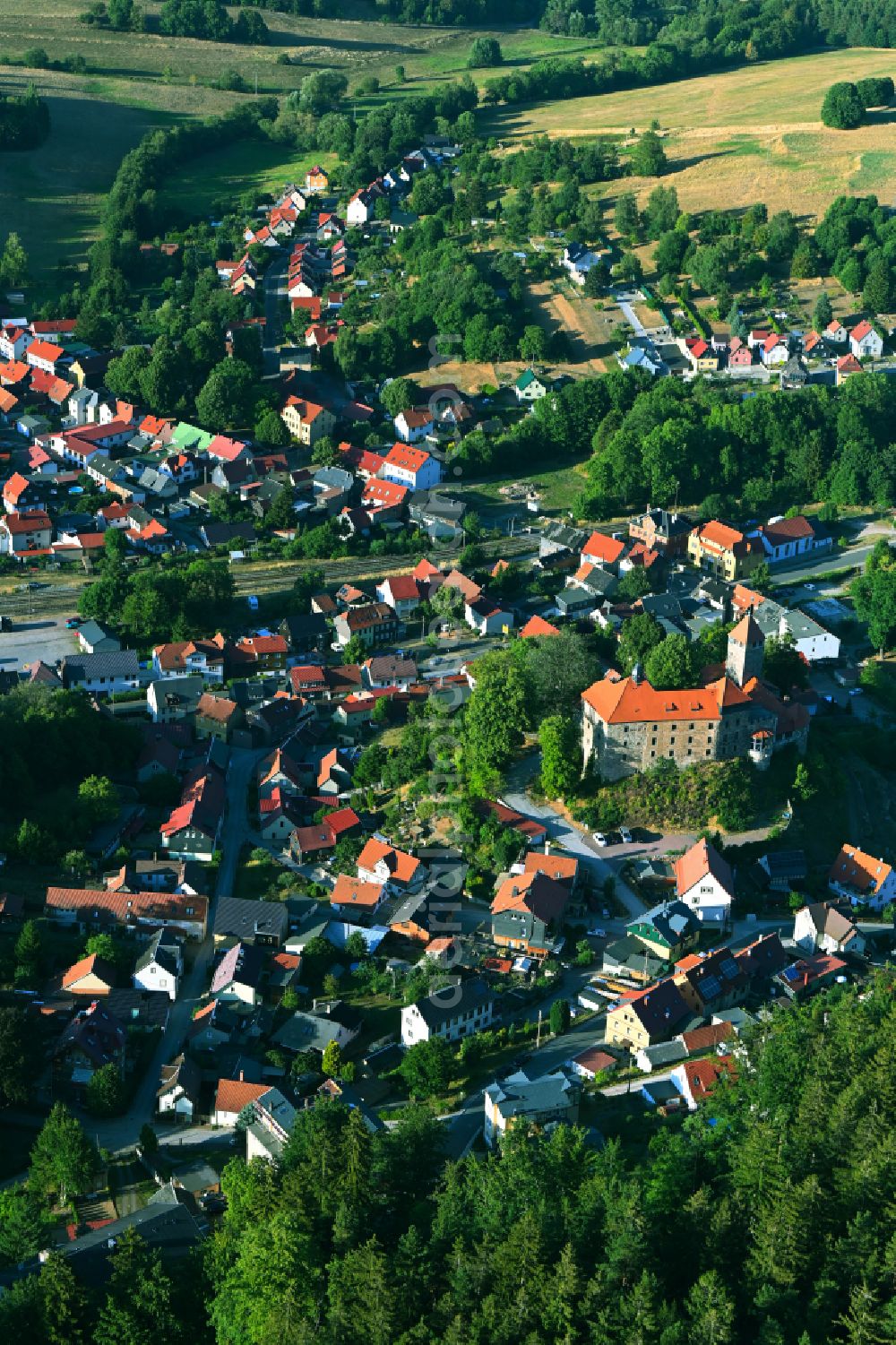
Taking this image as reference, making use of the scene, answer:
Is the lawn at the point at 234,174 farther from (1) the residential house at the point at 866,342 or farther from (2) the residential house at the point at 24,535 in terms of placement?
(1) the residential house at the point at 866,342

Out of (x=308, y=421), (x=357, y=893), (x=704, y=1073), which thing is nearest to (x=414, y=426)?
(x=308, y=421)

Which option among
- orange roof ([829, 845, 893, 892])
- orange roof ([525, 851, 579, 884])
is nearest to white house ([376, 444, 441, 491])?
orange roof ([525, 851, 579, 884])

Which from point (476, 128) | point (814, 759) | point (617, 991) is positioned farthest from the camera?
point (476, 128)

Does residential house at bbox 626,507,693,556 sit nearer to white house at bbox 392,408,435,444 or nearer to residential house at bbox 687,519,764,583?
residential house at bbox 687,519,764,583

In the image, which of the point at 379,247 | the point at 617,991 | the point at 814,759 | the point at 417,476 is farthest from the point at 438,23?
the point at 617,991

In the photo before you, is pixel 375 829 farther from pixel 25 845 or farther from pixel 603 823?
pixel 25 845
